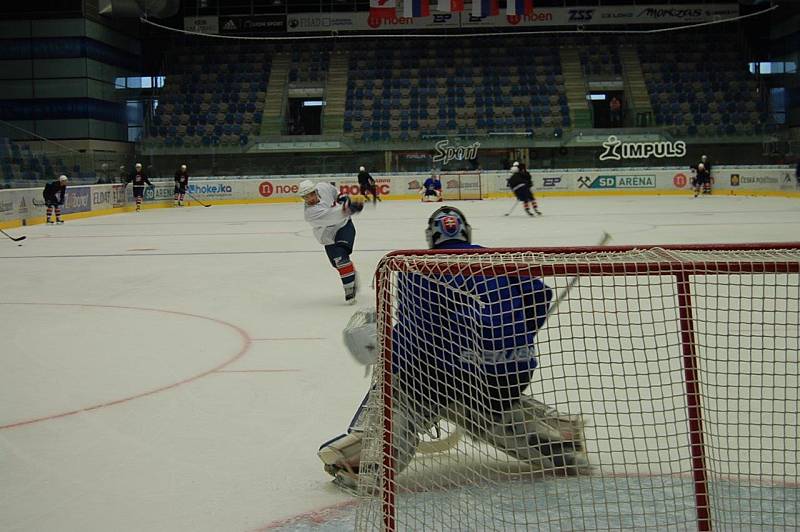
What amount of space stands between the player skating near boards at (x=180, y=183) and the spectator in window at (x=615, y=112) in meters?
18.0

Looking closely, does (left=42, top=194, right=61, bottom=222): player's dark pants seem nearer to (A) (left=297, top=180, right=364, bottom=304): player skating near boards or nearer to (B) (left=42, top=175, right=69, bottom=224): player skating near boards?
(B) (left=42, top=175, right=69, bottom=224): player skating near boards

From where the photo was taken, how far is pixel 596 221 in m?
18.6

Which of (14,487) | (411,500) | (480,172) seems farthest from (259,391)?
(480,172)

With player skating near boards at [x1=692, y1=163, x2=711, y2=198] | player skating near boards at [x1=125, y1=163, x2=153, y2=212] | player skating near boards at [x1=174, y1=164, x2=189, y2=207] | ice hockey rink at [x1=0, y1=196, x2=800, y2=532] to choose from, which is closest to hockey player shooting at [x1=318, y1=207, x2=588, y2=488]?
ice hockey rink at [x1=0, y1=196, x2=800, y2=532]

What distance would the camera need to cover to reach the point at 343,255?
29.9 ft

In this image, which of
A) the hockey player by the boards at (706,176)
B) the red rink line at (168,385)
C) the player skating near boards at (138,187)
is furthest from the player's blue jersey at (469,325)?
the hockey player by the boards at (706,176)

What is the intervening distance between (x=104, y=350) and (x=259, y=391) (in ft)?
6.41

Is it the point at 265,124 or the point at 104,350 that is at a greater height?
the point at 265,124

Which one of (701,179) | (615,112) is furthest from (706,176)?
(615,112)

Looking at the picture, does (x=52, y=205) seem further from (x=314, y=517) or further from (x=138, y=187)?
(x=314, y=517)

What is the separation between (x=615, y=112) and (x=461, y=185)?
1019cm

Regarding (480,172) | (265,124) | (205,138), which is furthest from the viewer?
(265,124)

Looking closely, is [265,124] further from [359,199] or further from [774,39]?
[359,199]

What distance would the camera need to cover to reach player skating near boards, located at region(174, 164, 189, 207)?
2905cm
